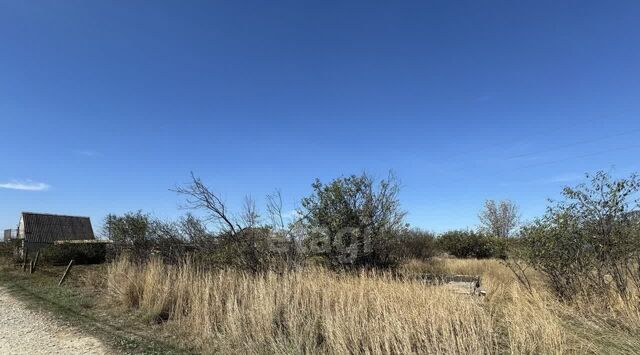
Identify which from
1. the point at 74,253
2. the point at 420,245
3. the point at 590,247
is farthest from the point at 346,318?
the point at 74,253

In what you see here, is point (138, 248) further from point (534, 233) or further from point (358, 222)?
point (534, 233)

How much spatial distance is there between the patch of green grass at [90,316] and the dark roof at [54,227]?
28200 millimetres

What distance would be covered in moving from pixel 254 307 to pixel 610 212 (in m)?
7.01

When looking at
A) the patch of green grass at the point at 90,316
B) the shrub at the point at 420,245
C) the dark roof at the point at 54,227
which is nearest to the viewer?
the patch of green grass at the point at 90,316

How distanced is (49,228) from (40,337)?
41.3 m

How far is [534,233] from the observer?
9.16 m

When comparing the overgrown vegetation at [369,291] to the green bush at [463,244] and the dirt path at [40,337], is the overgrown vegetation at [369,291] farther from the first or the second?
the green bush at [463,244]

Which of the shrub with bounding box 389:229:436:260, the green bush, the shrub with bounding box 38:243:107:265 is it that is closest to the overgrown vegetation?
the shrub with bounding box 389:229:436:260

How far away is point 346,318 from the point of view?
18.3 feet

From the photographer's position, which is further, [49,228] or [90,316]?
[49,228]

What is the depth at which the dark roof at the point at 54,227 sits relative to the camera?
40219mm

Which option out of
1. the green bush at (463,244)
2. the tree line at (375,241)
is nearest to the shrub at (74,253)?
the tree line at (375,241)

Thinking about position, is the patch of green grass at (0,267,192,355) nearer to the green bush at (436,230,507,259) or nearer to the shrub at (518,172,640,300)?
the shrub at (518,172,640,300)

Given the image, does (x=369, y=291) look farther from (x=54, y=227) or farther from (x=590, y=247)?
(x=54, y=227)
